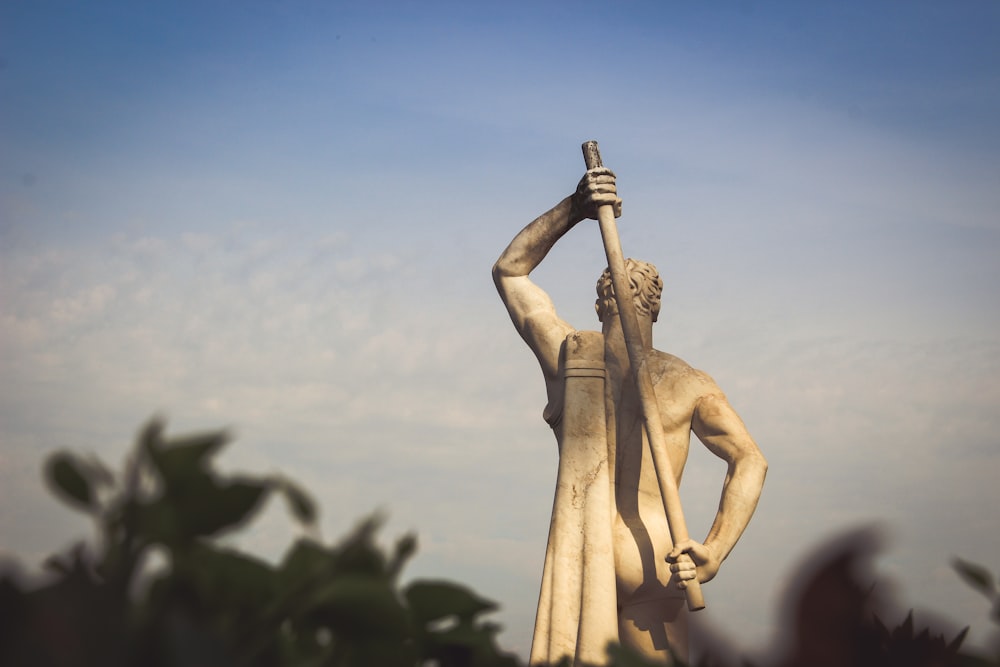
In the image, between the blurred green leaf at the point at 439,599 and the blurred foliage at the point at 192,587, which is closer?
the blurred foliage at the point at 192,587

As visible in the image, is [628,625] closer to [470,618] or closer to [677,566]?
[677,566]

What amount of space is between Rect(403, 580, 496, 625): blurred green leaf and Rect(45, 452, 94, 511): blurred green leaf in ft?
1.39

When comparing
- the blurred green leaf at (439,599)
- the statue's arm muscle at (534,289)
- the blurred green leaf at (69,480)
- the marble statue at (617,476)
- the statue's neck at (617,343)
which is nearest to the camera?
the blurred green leaf at (69,480)

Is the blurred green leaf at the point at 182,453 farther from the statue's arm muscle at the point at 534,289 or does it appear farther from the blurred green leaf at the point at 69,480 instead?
the statue's arm muscle at the point at 534,289

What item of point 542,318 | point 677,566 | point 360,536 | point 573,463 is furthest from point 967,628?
point 542,318

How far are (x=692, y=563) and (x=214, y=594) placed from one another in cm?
579

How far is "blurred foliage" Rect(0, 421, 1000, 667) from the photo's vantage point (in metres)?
0.64

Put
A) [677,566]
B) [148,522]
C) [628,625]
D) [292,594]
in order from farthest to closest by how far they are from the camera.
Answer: [628,625] < [677,566] < [292,594] < [148,522]

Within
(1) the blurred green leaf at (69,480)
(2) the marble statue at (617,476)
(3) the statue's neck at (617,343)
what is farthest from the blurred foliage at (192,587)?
(3) the statue's neck at (617,343)

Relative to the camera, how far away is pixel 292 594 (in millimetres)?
833

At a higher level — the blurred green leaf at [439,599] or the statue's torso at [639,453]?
the statue's torso at [639,453]

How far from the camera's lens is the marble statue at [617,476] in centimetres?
682

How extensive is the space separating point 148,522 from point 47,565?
232 millimetres

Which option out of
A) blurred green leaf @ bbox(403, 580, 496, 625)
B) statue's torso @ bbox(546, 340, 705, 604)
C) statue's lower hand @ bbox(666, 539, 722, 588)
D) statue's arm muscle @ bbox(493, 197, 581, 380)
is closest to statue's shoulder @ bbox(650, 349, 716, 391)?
statue's torso @ bbox(546, 340, 705, 604)
